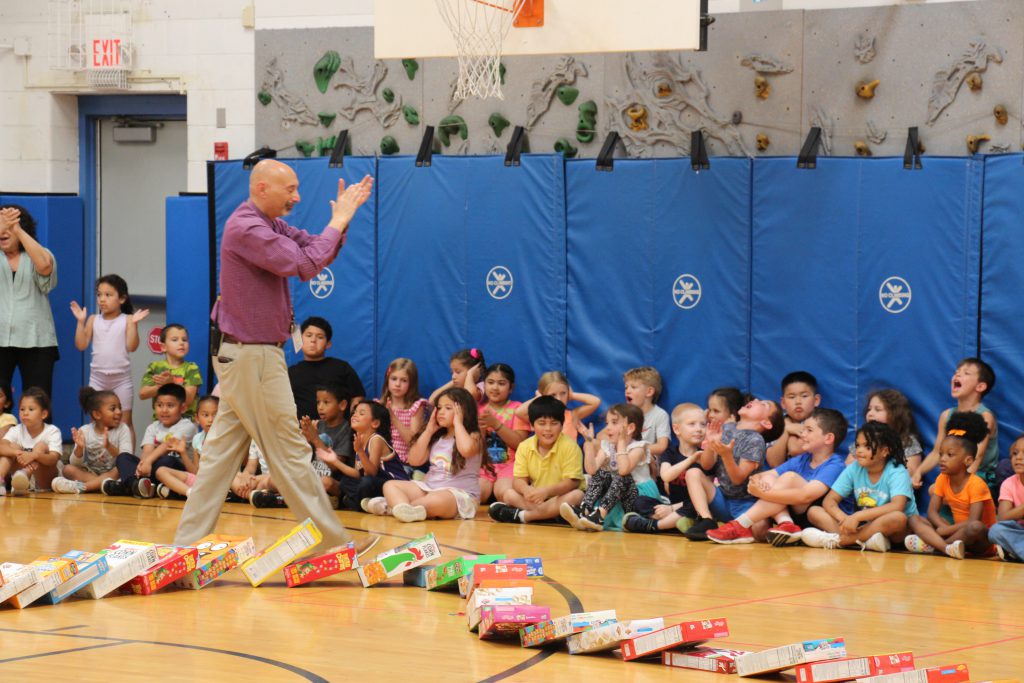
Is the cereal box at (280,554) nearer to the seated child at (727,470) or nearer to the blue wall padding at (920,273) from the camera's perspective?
the seated child at (727,470)

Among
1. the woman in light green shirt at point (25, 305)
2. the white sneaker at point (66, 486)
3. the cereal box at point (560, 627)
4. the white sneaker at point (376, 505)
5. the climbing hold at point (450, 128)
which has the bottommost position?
the white sneaker at point (66, 486)

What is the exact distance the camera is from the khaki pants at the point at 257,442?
21.5ft

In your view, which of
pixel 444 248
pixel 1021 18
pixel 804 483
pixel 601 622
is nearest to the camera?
pixel 601 622

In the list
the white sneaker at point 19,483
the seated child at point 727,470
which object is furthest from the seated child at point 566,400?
the white sneaker at point 19,483

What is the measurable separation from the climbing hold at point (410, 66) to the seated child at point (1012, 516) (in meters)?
5.19

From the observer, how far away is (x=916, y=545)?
7949 millimetres

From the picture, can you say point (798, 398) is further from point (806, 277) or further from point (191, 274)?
point (191, 274)

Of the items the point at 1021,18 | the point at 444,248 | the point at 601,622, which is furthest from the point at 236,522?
the point at 1021,18

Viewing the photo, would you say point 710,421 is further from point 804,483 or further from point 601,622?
Answer: point 601,622

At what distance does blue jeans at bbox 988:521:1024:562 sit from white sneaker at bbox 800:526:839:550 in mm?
853

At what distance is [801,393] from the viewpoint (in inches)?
360

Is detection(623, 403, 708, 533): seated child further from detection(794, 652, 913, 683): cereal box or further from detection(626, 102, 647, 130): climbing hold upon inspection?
detection(794, 652, 913, 683): cereal box

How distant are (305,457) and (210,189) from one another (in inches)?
195

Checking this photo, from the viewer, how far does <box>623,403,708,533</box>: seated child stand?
8594 mm
